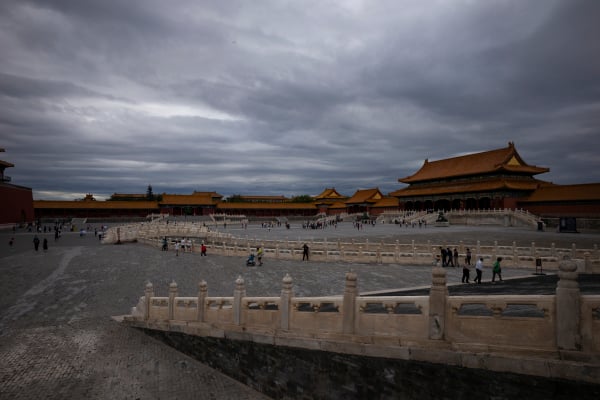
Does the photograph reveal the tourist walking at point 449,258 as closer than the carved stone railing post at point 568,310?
No

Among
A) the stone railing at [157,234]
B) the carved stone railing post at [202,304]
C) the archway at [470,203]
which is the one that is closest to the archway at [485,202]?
the archway at [470,203]

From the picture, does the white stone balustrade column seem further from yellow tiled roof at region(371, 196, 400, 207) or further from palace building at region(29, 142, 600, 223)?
yellow tiled roof at region(371, 196, 400, 207)

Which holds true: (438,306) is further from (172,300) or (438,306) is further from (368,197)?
(368,197)

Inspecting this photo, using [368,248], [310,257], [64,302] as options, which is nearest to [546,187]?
[368,248]

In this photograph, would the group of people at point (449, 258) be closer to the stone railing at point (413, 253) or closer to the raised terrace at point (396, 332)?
the stone railing at point (413, 253)

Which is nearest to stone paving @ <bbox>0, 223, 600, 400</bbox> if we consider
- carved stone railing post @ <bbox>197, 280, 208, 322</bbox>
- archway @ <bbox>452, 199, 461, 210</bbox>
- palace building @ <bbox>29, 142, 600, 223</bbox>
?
carved stone railing post @ <bbox>197, 280, 208, 322</bbox>

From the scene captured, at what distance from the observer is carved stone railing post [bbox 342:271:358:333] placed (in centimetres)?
721

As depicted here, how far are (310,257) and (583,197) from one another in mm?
35255

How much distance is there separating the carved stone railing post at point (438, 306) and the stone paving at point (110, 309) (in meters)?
5.23

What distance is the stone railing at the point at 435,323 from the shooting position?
5.34 meters

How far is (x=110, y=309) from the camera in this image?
13656 millimetres

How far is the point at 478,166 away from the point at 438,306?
2251 inches

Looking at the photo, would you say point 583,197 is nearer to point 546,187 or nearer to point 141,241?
point 546,187

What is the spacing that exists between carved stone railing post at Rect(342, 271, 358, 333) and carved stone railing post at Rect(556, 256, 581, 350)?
350 centimetres
